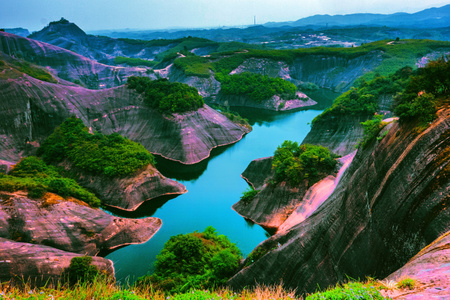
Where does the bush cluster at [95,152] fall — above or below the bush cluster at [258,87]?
below

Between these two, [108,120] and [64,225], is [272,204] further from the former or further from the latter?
[108,120]

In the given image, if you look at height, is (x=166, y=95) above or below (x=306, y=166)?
above

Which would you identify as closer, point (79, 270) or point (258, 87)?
point (79, 270)

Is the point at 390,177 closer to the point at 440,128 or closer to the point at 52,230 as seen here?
the point at 440,128

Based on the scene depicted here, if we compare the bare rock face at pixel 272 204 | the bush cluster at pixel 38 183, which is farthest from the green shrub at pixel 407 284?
the bush cluster at pixel 38 183

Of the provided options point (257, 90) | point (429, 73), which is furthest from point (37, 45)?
point (429, 73)

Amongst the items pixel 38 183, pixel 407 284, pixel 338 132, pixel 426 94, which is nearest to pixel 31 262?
pixel 38 183

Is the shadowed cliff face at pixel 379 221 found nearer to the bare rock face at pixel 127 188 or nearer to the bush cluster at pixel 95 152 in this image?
the bare rock face at pixel 127 188
